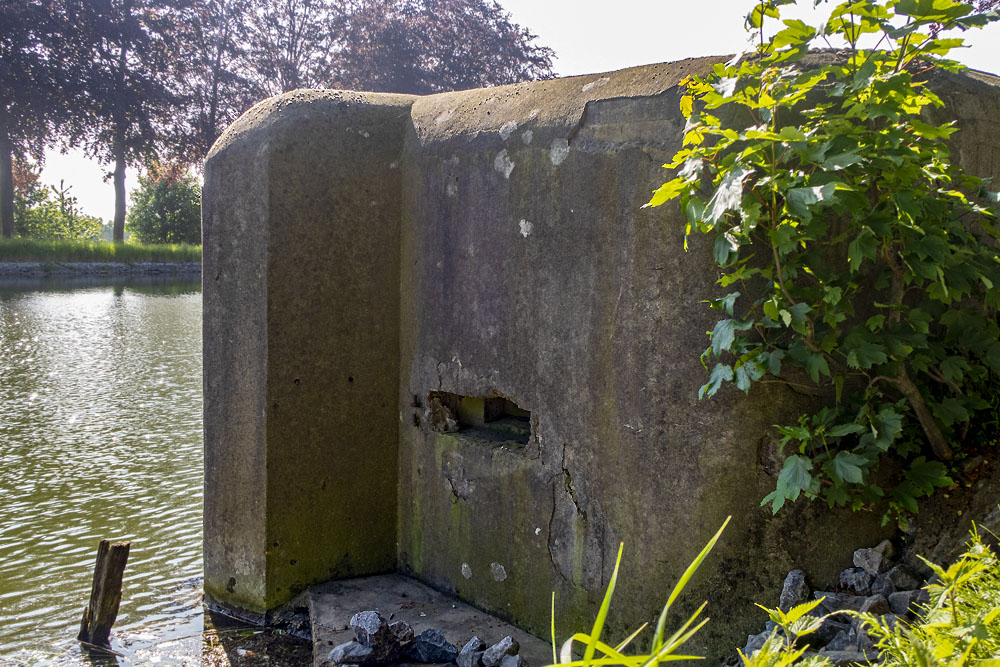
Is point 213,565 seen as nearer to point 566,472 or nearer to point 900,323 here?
point 566,472

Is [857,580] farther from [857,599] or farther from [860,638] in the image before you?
[860,638]

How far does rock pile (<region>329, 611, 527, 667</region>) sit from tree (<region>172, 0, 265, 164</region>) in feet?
84.1

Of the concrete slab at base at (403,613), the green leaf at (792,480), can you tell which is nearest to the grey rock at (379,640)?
the concrete slab at base at (403,613)

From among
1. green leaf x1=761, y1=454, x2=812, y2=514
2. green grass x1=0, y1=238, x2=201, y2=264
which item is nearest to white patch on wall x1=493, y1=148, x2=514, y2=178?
green leaf x1=761, y1=454, x2=812, y2=514

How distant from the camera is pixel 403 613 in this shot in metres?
3.71

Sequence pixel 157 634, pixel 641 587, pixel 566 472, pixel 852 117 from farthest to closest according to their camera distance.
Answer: pixel 157 634, pixel 566 472, pixel 641 587, pixel 852 117

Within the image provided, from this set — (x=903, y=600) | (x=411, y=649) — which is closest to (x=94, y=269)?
(x=411, y=649)

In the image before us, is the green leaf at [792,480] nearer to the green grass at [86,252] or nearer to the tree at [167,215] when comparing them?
the green grass at [86,252]

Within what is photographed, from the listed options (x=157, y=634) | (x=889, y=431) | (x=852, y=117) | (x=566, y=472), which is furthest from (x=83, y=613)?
(x=852, y=117)

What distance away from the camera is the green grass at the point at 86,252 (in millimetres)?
23969

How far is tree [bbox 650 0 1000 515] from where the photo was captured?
2398 mm

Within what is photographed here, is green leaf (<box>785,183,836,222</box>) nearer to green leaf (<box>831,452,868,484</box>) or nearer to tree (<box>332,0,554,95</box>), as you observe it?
green leaf (<box>831,452,868,484</box>)

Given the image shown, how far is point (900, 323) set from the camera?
2.68m

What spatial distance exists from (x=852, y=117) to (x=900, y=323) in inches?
26.7
